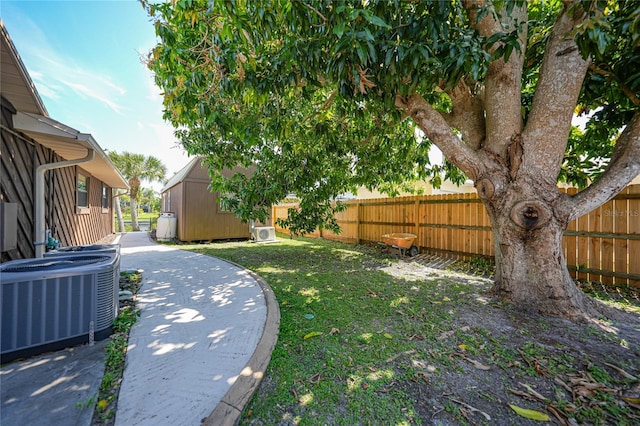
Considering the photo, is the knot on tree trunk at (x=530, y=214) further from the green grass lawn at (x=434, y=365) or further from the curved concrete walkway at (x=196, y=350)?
the curved concrete walkway at (x=196, y=350)

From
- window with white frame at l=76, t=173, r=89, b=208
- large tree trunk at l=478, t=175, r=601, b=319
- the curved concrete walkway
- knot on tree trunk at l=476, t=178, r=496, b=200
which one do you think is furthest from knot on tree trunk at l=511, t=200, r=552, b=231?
window with white frame at l=76, t=173, r=89, b=208

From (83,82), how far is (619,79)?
929 centimetres

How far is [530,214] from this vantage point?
10.3ft

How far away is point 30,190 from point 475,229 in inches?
344

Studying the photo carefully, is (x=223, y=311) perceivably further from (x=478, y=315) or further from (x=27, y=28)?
(x=27, y=28)

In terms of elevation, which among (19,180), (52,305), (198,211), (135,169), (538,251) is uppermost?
(135,169)

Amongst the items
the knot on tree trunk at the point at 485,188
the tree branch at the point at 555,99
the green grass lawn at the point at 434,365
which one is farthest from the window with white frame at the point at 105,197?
the tree branch at the point at 555,99

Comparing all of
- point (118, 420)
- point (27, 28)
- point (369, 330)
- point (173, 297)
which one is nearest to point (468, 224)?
point (369, 330)

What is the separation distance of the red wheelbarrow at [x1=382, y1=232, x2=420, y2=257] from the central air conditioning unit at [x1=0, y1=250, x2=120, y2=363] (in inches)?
256

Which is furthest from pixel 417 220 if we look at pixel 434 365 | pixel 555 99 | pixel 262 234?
pixel 262 234

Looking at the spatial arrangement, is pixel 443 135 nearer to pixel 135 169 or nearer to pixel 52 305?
pixel 52 305

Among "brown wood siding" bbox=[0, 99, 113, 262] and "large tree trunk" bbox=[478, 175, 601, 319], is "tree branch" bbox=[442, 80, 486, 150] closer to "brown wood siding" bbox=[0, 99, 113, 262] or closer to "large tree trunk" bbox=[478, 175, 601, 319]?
"large tree trunk" bbox=[478, 175, 601, 319]

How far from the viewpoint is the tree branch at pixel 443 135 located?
3441mm

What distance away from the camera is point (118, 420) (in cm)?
157
